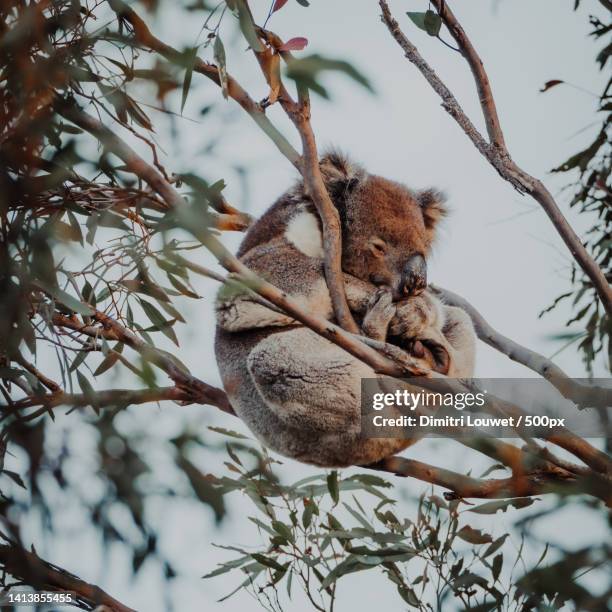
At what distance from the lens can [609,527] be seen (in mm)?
1329

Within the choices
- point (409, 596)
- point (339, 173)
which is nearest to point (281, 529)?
point (409, 596)

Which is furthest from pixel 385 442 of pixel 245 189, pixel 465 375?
pixel 245 189

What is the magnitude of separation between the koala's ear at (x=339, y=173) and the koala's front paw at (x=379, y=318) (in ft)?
1.54

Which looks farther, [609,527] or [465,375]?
[465,375]

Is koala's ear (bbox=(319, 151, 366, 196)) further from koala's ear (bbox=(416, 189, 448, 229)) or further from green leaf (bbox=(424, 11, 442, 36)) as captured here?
green leaf (bbox=(424, 11, 442, 36))

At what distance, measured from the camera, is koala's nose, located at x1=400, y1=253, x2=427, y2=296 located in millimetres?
2596

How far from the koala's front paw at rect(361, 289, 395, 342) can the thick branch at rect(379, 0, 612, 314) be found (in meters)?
0.54

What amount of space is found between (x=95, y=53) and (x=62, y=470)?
40.7 inches

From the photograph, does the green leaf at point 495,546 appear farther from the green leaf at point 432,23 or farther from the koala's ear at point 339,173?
the green leaf at point 432,23

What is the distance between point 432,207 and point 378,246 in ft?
1.43

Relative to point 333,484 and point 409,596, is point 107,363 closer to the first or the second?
point 333,484

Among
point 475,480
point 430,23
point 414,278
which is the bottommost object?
point 475,480

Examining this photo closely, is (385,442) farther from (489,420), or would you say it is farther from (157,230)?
(157,230)

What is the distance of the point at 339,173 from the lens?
9.34ft
